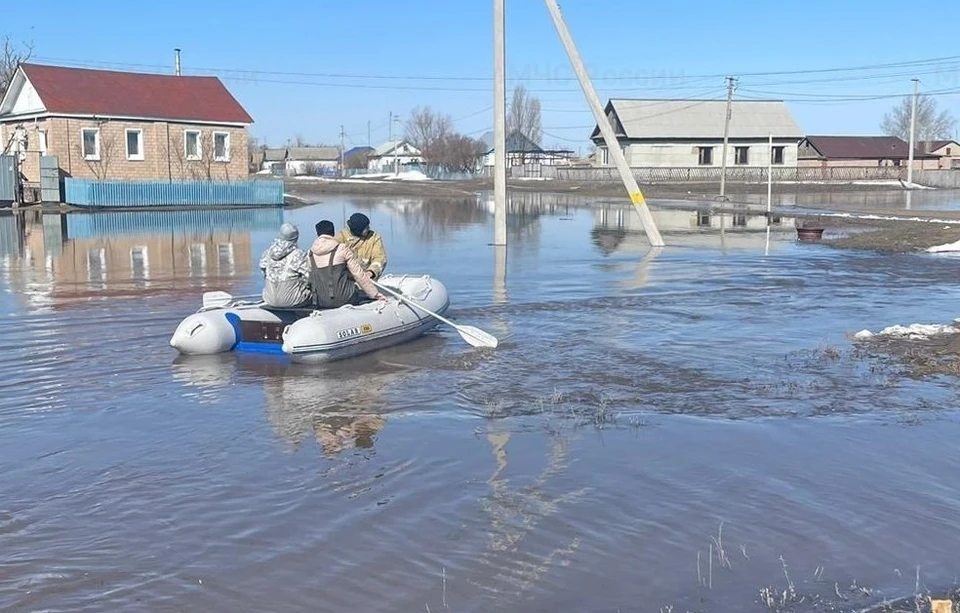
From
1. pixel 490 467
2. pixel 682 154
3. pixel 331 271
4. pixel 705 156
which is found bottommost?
pixel 490 467

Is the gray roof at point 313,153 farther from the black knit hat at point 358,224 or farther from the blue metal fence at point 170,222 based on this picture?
the black knit hat at point 358,224

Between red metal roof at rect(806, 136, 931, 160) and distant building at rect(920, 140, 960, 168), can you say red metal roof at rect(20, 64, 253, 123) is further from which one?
distant building at rect(920, 140, 960, 168)

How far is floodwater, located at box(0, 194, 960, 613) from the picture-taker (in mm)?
5113

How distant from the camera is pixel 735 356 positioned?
10641 millimetres

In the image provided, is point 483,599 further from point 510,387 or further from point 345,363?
point 345,363

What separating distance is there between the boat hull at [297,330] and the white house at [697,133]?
71539mm

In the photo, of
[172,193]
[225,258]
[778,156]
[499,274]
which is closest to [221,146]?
[172,193]

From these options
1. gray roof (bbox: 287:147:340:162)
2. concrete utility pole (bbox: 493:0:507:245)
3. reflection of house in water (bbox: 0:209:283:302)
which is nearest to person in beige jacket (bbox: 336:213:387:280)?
reflection of house in water (bbox: 0:209:283:302)

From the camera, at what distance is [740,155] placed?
83.1 meters

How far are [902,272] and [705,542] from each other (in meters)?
14.8

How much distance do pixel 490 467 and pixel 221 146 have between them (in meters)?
43.6

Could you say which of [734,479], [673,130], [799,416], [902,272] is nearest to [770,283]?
[902,272]

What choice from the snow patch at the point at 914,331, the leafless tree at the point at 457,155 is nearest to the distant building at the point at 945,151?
the leafless tree at the point at 457,155

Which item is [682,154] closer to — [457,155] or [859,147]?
[859,147]
